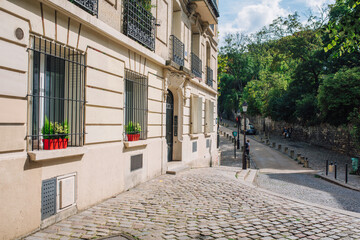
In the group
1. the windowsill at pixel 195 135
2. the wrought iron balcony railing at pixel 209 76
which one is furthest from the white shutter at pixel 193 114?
the wrought iron balcony railing at pixel 209 76

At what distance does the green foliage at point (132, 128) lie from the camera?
27.7ft

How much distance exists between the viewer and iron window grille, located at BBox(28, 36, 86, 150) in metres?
5.30

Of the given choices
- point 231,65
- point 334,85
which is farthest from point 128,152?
point 231,65

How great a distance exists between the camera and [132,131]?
336 inches

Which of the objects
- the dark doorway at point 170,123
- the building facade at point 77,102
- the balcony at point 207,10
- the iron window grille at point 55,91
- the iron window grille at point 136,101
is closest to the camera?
the building facade at point 77,102

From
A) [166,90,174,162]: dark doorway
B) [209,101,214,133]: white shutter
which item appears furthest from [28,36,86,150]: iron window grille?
[209,101,214,133]: white shutter

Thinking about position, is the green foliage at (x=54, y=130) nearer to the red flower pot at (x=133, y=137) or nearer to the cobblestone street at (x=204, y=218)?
the cobblestone street at (x=204, y=218)

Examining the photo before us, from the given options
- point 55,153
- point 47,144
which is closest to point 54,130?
point 47,144

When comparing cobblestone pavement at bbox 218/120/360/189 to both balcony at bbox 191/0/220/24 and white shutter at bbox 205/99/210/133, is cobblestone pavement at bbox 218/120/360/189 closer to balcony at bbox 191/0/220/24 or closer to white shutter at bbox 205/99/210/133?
white shutter at bbox 205/99/210/133

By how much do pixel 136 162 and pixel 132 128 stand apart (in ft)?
3.20

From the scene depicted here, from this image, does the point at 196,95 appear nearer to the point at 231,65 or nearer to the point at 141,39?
the point at 141,39

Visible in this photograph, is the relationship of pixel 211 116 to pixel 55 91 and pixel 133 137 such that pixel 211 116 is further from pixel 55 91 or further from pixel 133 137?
pixel 55 91

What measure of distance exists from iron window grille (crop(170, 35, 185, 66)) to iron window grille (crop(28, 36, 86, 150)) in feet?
19.1

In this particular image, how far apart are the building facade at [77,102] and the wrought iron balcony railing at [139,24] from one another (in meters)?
0.03
